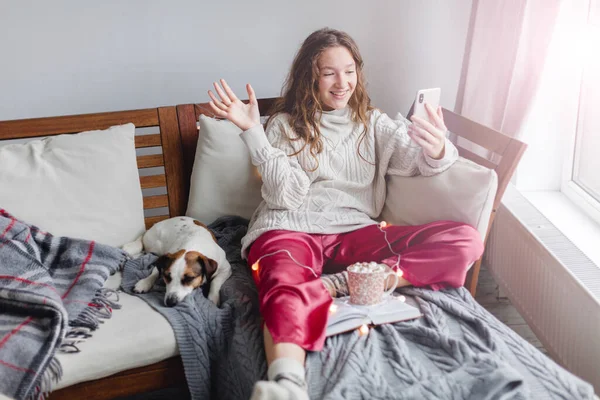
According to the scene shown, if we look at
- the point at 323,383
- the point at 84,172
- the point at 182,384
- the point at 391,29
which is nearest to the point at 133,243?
the point at 84,172

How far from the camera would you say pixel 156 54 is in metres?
2.19

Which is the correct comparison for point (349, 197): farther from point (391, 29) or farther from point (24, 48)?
point (24, 48)

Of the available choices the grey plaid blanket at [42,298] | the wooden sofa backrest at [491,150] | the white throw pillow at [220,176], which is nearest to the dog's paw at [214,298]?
the grey plaid blanket at [42,298]

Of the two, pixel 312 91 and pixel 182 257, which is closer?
pixel 182 257

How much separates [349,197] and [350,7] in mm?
873

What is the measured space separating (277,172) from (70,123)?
0.76m

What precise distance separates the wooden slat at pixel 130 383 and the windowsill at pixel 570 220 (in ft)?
4.02

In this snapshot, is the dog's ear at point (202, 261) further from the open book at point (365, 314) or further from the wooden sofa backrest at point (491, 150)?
the wooden sofa backrest at point (491, 150)

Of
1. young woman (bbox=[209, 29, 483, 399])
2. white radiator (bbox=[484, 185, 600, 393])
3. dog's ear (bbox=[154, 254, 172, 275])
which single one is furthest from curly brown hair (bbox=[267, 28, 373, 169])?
white radiator (bbox=[484, 185, 600, 393])

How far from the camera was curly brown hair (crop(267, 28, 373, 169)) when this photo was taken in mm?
1779

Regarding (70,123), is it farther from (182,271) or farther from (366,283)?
(366,283)

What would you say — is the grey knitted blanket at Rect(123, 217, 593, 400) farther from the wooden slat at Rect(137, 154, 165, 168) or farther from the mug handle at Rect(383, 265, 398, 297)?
the wooden slat at Rect(137, 154, 165, 168)

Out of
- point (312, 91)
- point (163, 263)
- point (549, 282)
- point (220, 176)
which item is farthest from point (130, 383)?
point (549, 282)

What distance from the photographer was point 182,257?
1628 millimetres
